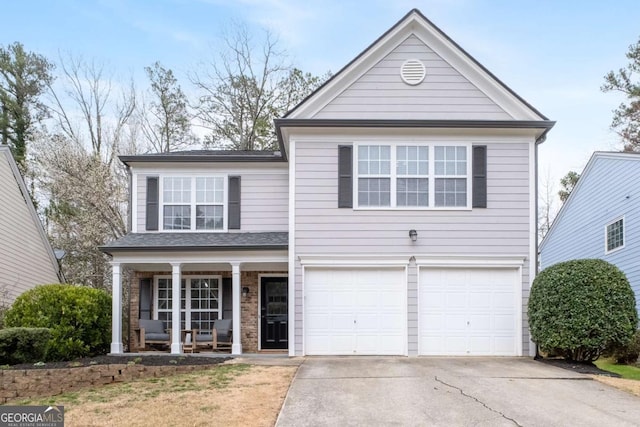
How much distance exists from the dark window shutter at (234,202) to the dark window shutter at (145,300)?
2.64 metres

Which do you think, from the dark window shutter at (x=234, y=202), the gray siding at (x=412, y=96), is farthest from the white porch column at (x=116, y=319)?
the gray siding at (x=412, y=96)

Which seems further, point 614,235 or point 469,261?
point 614,235

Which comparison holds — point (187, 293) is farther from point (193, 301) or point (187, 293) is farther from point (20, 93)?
point (20, 93)

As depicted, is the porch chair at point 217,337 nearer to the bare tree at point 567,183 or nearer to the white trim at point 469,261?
the white trim at point 469,261

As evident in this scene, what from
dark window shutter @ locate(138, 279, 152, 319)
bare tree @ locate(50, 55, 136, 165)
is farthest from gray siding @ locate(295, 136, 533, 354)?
bare tree @ locate(50, 55, 136, 165)

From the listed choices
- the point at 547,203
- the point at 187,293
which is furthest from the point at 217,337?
the point at 547,203

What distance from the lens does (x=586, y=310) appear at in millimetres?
12859

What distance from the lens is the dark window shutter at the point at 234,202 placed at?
16625mm

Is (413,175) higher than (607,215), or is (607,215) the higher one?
(413,175)

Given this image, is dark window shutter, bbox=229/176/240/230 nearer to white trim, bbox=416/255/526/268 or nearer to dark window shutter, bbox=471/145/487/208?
white trim, bbox=416/255/526/268

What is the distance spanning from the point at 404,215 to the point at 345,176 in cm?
158

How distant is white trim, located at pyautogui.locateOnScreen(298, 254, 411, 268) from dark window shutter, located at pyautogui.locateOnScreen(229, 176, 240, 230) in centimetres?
254

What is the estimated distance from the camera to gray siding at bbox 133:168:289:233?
16.7 m

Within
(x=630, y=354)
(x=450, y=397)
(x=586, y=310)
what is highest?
(x=586, y=310)
